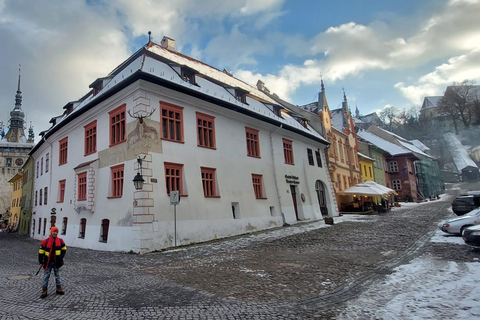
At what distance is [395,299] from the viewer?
6.09 meters

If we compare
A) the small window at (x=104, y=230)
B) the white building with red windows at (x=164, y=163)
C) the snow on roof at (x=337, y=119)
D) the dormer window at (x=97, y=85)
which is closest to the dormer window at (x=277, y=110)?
the white building with red windows at (x=164, y=163)

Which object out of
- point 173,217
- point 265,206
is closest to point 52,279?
point 173,217

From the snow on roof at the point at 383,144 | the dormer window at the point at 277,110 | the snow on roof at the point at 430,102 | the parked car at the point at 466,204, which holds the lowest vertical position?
the parked car at the point at 466,204

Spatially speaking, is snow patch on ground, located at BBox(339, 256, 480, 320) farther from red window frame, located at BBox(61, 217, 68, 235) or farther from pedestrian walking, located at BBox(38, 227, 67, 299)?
red window frame, located at BBox(61, 217, 68, 235)

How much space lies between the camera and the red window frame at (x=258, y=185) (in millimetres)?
20516

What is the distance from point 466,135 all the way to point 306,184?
247ft

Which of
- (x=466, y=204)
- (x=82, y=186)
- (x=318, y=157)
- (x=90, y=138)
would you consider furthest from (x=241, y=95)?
(x=466, y=204)

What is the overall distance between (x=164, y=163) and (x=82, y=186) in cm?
643

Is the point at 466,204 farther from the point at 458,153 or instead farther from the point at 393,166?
the point at 458,153

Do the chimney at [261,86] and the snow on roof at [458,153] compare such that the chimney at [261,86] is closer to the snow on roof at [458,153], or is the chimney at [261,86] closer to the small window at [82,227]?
the small window at [82,227]

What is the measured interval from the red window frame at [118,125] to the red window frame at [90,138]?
2026mm

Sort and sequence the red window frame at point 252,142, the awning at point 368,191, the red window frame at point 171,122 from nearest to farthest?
the red window frame at point 171,122 → the red window frame at point 252,142 → the awning at point 368,191

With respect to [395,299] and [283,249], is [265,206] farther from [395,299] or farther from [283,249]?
[395,299]

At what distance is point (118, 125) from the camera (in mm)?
16109
